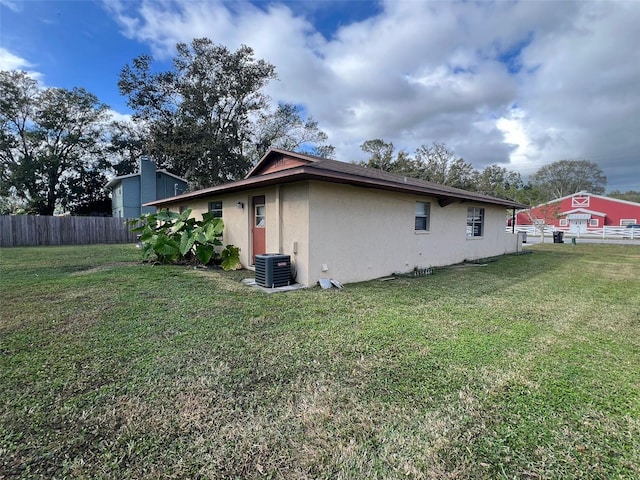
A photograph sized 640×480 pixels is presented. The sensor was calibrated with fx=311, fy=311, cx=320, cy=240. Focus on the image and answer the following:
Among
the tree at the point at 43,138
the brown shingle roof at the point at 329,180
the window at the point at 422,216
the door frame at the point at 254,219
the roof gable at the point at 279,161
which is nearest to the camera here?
the brown shingle roof at the point at 329,180

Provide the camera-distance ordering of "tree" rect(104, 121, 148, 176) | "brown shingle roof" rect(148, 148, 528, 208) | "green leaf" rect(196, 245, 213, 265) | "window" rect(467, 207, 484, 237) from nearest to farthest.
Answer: "brown shingle roof" rect(148, 148, 528, 208)
"green leaf" rect(196, 245, 213, 265)
"window" rect(467, 207, 484, 237)
"tree" rect(104, 121, 148, 176)

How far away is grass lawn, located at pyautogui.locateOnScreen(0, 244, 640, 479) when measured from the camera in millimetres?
1899

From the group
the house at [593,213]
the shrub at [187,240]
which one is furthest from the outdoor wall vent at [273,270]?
the house at [593,213]

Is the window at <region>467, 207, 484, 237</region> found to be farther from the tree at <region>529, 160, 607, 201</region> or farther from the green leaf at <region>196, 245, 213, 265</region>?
the tree at <region>529, 160, 607, 201</region>

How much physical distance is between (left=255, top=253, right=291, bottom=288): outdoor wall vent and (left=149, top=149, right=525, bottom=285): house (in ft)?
A: 0.99

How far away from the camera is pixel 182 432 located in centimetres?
212

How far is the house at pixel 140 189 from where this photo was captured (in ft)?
73.2

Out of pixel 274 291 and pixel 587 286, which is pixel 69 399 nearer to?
pixel 274 291

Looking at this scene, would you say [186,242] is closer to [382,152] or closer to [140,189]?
[140,189]

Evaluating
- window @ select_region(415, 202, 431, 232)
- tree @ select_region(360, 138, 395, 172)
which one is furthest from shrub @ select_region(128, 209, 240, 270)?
tree @ select_region(360, 138, 395, 172)

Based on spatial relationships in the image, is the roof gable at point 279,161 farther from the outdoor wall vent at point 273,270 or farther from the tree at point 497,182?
the tree at point 497,182

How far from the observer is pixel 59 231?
17.5 metres

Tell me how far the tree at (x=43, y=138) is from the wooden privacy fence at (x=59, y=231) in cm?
994

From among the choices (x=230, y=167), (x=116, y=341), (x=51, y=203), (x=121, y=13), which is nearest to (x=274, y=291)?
(x=116, y=341)
